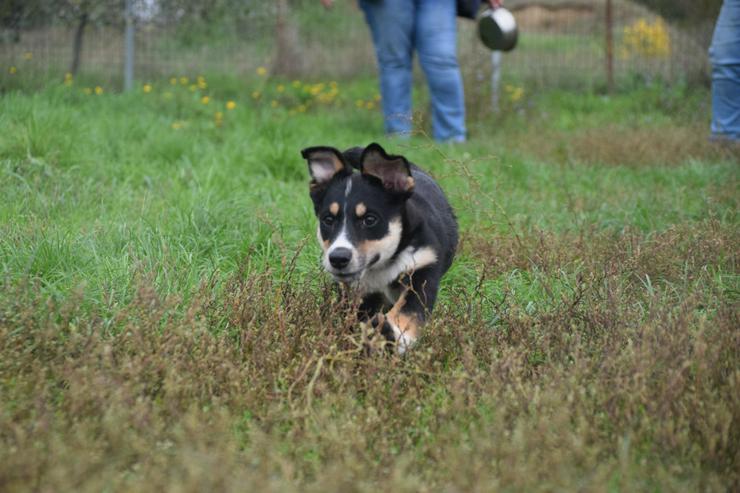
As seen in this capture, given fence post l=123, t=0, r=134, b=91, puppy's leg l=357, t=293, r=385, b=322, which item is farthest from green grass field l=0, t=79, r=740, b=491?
fence post l=123, t=0, r=134, b=91

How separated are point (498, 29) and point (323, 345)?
5.19m

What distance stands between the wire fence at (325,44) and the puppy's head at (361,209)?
18.5ft

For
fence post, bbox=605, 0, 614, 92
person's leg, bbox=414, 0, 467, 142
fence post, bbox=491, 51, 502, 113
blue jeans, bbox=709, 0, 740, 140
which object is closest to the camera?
blue jeans, bbox=709, 0, 740, 140

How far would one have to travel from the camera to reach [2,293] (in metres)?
3.42

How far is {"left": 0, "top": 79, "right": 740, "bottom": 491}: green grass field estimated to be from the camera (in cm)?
243

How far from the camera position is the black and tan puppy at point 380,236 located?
3398 millimetres

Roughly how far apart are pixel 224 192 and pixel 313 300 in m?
2.00

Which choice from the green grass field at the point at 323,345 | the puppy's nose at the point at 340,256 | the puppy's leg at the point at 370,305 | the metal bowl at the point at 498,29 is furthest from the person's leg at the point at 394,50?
the puppy's nose at the point at 340,256

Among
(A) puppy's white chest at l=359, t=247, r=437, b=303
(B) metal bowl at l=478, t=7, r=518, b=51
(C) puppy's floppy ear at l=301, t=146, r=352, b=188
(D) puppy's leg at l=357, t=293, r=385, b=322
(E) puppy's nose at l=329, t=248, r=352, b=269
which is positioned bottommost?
(D) puppy's leg at l=357, t=293, r=385, b=322

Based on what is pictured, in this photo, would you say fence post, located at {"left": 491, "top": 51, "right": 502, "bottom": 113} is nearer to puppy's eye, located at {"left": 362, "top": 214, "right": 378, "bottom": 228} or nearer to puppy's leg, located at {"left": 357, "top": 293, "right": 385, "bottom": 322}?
puppy's leg, located at {"left": 357, "top": 293, "right": 385, "bottom": 322}

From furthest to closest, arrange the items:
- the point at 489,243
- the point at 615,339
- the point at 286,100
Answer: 1. the point at 286,100
2. the point at 489,243
3. the point at 615,339

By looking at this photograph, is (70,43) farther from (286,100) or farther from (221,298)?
(221,298)

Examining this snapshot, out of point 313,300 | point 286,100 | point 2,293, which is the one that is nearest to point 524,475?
point 313,300

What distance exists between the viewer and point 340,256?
3.34 meters
